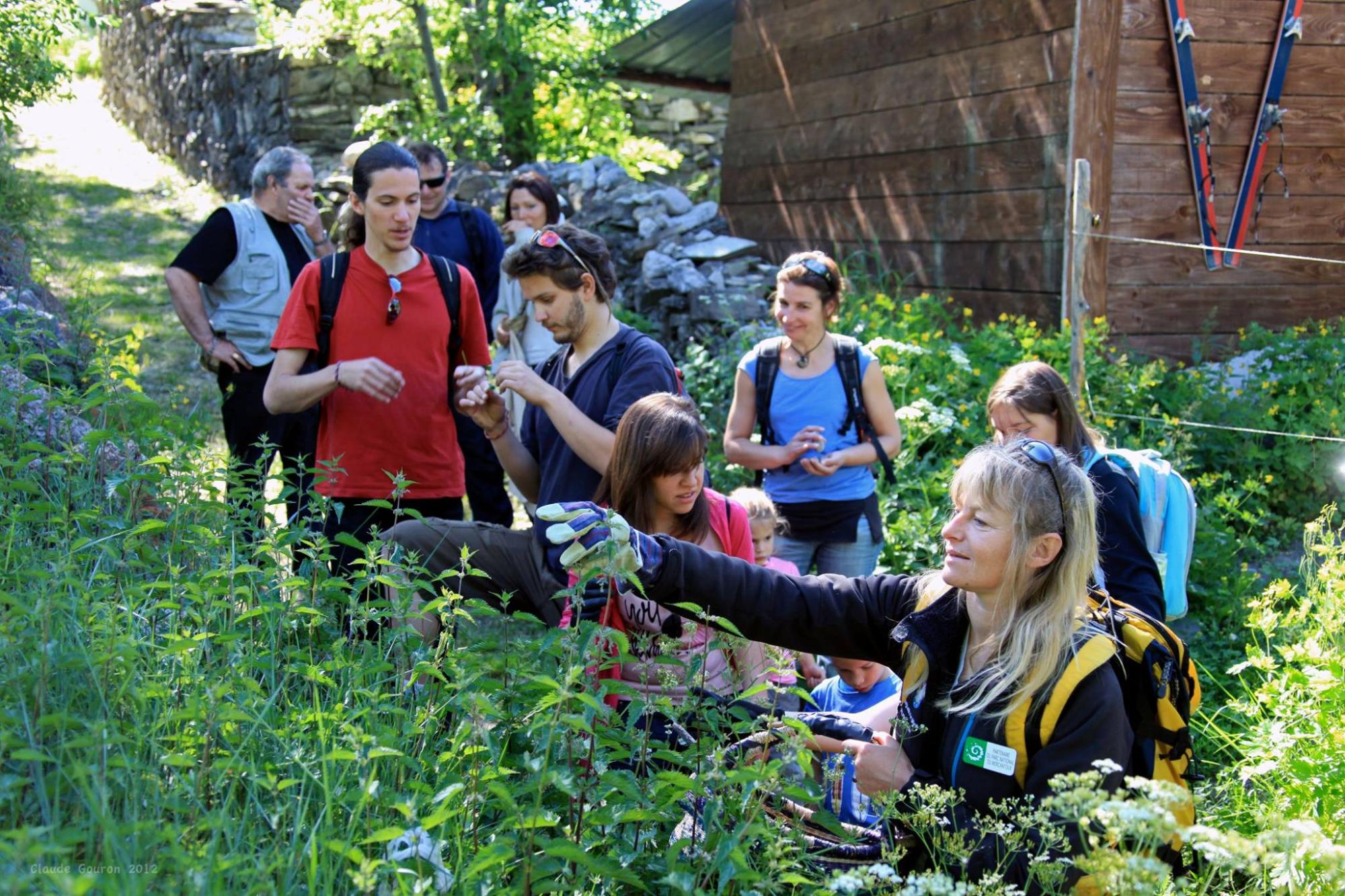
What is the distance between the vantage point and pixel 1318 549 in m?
3.58

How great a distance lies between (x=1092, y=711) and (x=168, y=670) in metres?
1.83

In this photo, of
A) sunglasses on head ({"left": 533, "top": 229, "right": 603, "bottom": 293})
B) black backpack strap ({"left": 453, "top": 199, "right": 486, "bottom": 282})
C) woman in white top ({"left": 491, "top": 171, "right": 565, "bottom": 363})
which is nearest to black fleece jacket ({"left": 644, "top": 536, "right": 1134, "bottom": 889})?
sunglasses on head ({"left": 533, "top": 229, "right": 603, "bottom": 293})

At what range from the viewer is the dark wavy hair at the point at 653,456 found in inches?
121

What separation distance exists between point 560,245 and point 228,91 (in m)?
13.3

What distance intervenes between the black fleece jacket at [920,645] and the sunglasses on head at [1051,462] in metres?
0.29

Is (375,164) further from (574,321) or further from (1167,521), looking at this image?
(1167,521)

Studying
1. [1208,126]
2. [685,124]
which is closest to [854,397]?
[1208,126]

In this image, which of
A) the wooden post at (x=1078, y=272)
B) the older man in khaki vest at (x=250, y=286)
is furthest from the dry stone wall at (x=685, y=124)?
the older man in khaki vest at (x=250, y=286)

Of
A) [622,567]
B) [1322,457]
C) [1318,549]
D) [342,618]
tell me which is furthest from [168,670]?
[1322,457]

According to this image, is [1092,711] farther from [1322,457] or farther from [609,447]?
[1322,457]

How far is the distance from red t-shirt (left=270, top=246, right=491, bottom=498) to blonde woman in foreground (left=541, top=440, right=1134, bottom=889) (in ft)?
5.22

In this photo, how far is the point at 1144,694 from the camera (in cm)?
251

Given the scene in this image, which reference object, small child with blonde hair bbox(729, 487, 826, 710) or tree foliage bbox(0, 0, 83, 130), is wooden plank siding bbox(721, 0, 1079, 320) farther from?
tree foliage bbox(0, 0, 83, 130)

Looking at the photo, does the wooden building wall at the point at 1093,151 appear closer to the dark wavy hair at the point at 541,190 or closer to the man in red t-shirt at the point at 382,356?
the dark wavy hair at the point at 541,190
